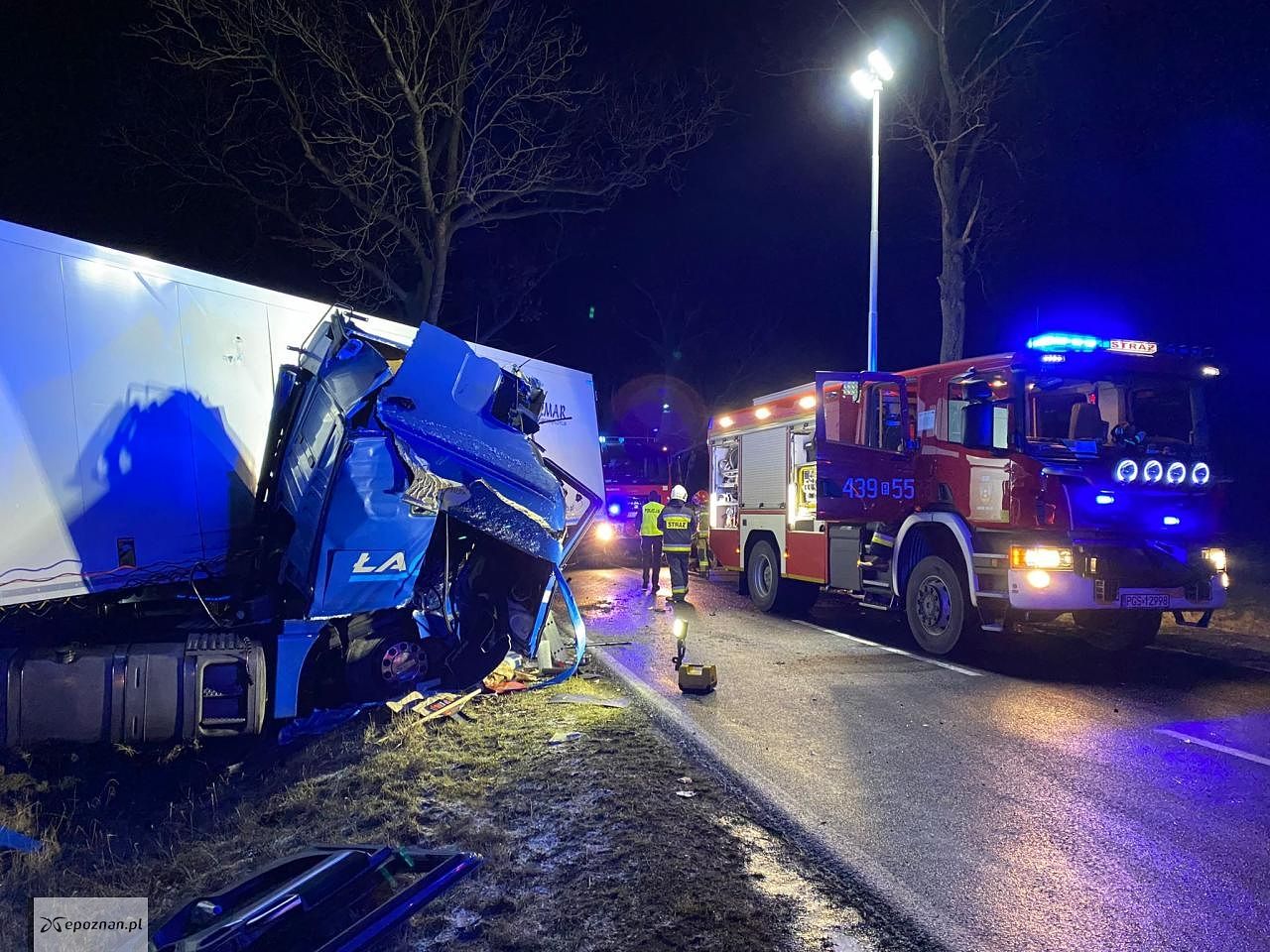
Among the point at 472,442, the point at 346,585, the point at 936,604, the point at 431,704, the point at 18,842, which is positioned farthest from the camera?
the point at 936,604

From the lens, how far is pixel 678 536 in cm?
1155

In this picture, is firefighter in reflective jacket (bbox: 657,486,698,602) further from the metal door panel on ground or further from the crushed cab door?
the metal door panel on ground

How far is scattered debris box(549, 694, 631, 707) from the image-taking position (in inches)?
251

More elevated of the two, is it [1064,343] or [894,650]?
[1064,343]

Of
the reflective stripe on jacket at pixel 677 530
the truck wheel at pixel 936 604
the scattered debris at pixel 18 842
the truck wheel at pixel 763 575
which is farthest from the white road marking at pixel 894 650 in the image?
the scattered debris at pixel 18 842

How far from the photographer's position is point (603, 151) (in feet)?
55.9

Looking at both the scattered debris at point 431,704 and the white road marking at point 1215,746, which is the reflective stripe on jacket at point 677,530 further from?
the white road marking at point 1215,746

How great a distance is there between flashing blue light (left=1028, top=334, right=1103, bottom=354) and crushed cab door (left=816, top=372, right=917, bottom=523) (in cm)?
146

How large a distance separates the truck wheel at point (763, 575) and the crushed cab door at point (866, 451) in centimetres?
234

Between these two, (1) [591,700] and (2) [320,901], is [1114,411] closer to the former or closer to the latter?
(1) [591,700]

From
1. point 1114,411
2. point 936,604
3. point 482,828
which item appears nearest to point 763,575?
point 936,604

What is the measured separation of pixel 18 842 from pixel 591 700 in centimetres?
378

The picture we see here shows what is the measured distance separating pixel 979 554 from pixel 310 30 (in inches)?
523

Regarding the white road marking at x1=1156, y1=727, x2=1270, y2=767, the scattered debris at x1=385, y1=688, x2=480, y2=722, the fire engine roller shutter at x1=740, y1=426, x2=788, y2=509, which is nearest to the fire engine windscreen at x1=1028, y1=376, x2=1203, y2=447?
the white road marking at x1=1156, y1=727, x2=1270, y2=767
